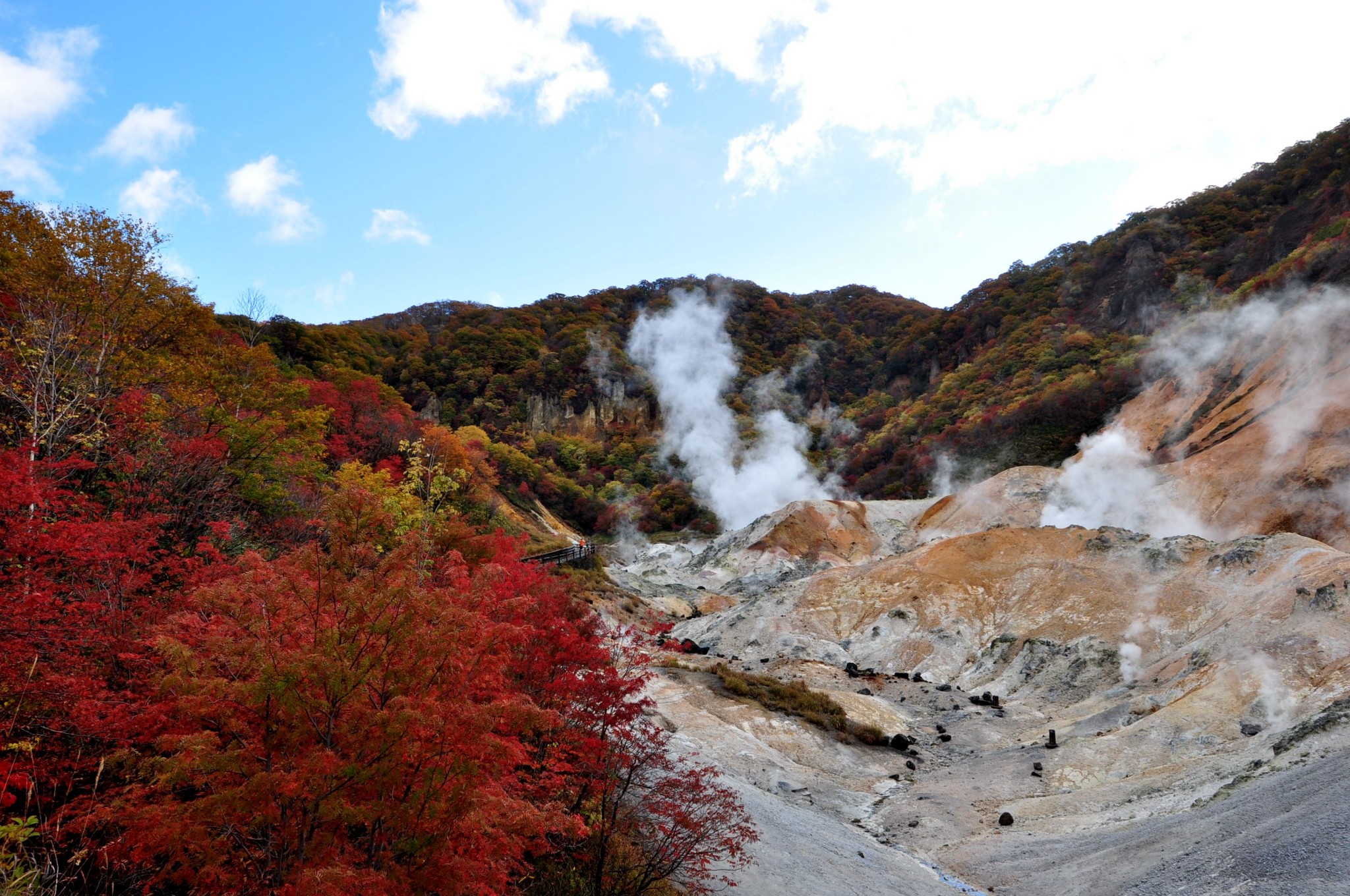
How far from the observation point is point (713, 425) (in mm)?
90375

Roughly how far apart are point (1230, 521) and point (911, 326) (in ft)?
275

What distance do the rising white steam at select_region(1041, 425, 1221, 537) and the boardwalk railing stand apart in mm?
29021

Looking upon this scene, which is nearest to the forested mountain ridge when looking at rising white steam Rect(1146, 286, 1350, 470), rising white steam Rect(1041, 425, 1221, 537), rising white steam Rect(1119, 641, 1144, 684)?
rising white steam Rect(1146, 286, 1350, 470)

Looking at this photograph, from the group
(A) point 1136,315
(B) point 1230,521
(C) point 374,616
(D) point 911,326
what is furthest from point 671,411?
(C) point 374,616

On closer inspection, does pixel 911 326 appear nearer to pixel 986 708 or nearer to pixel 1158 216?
pixel 1158 216

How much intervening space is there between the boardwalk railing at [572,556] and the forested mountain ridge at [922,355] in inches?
755

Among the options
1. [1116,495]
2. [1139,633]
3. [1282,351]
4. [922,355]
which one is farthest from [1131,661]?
[922,355]

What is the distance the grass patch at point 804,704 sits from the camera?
64.7 ft

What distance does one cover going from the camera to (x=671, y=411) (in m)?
92.8

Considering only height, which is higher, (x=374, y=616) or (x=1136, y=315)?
(x=1136, y=315)

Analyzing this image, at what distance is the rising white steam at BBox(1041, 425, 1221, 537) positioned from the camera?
1421 inches

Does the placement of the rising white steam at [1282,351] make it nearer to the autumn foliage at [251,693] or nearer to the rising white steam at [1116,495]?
the rising white steam at [1116,495]

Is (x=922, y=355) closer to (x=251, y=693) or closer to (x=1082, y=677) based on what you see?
(x=1082, y=677)

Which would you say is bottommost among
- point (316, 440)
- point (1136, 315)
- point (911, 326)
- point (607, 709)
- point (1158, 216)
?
point (607, 709)
